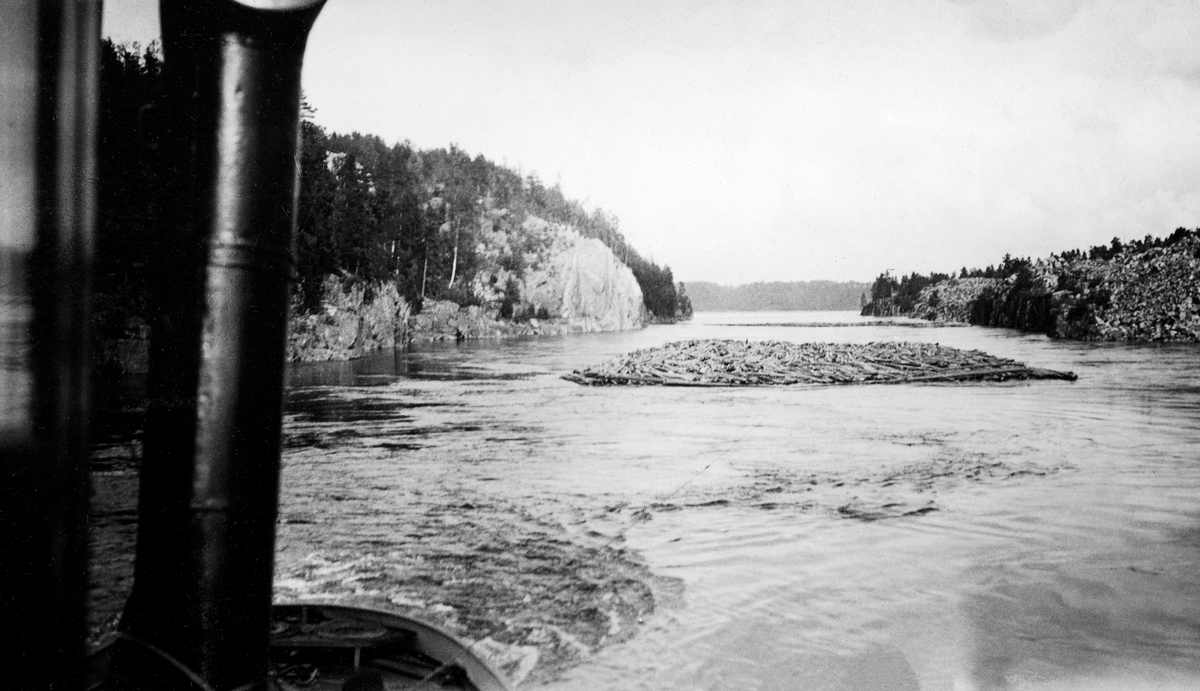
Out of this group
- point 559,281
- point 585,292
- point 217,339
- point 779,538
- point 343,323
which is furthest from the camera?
point 585,292

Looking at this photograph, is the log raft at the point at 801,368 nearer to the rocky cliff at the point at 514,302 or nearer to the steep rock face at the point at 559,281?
the rocky cliff at the point at 514,302

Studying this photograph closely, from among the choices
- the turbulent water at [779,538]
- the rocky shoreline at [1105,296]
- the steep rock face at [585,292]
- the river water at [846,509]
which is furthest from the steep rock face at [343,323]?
the rocky shoreline at [1105,296]

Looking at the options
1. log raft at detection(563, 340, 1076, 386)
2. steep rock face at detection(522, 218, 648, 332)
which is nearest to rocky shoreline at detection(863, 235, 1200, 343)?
log raft at detection(563, 340, 1076, 386)

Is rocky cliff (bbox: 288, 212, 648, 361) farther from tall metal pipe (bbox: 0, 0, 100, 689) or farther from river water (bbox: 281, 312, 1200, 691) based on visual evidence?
tall metal pipe (bbox: 0, 0, 100, 689)

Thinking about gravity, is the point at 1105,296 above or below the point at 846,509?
above

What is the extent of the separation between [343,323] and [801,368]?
5083 mm

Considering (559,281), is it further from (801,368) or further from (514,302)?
(801,368)

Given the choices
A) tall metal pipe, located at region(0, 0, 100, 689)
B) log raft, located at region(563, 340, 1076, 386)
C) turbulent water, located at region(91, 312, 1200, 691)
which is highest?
tall metal pipe, located at region(0, 0, 100, 689)

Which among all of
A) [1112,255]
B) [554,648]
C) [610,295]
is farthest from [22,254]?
[610,295]

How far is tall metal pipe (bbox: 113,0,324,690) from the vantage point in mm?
1183

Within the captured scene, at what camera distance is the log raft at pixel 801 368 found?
8.12 meters

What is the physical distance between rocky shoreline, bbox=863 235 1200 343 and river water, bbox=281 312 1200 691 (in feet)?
0.90

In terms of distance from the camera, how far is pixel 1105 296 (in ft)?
22.3

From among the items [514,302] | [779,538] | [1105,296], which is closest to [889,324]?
[1105,296]
